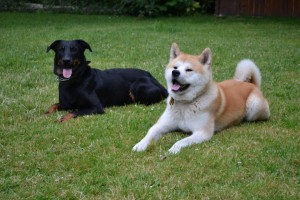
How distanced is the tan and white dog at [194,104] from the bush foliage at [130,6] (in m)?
14.4

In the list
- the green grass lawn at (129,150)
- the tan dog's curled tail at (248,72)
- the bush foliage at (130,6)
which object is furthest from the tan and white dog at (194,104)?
the bush foliage at (130,6)

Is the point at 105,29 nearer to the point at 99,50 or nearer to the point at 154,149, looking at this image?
the point at 99,50

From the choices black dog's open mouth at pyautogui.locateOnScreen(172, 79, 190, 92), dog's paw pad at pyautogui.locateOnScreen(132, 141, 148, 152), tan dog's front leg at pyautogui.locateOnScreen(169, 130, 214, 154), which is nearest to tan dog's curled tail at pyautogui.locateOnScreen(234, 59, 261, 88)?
black dog's open mouth at pyautogui.locateOnScreen(172, 79, 190, 92)

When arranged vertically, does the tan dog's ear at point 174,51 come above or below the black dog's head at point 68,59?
above

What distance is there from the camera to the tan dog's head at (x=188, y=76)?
4.92 metres

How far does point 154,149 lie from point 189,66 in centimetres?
100

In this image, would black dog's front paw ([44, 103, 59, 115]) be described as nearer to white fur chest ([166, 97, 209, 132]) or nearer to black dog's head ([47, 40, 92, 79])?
black dog's head ([47, 40, 92, 79])

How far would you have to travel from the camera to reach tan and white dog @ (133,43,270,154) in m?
4.90

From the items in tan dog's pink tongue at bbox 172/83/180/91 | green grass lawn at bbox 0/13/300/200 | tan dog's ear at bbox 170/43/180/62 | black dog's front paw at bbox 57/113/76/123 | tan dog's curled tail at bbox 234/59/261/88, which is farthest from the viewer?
tan dog's curled tail at bbox 234/59/261/88

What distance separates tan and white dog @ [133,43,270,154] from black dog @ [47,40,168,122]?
4.19ft

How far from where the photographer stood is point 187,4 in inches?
781

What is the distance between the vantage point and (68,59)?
5.98 m

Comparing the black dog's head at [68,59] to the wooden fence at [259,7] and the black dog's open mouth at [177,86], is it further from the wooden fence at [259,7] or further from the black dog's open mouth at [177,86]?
the wooden fence at [259,7]

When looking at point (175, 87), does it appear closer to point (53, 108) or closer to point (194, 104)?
point (194, 104)
